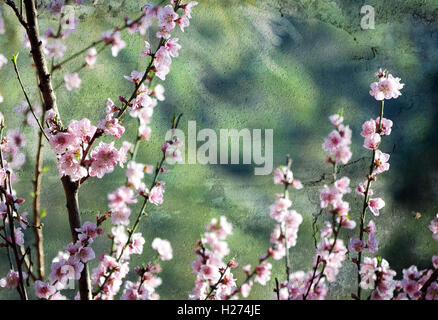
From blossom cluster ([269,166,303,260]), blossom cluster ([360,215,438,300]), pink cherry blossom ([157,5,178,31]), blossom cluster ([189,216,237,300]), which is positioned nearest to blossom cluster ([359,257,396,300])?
blossom cluster ([360,215,438,300])

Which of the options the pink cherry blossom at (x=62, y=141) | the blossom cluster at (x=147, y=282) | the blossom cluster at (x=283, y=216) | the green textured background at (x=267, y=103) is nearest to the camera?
the pink cherry blossom at (x=62, y=141)

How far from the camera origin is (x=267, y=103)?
1877 mm

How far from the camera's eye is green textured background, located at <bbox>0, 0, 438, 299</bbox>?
5.97 ft

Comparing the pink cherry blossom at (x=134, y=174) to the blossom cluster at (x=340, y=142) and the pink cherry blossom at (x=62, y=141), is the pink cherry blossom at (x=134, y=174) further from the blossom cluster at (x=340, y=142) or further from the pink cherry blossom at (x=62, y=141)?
the blossom cluster at (x=340, y=142)

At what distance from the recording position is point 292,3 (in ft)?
6.15

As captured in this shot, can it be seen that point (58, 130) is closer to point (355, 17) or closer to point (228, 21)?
point (228, 21)

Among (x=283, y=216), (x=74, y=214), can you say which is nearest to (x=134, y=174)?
(x=74, y=214)

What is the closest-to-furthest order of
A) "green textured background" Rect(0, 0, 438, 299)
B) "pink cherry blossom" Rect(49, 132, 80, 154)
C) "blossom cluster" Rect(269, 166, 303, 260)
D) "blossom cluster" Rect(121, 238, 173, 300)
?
"pink cherry blossom" Rect(49, 132, 80, 154), "blossom cluster" Rect(269, 166, 303, 260), "blossom cluster" Rect(121, 238, 173, 300), "green textured background" Rect(0, 0, 438, 299)

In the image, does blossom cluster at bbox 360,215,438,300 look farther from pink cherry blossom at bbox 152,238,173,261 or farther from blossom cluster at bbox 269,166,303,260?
pink cherry blossom at bbox 152,238,173,261

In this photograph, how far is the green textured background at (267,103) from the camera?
5.97ft

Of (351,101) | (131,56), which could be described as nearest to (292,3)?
(351,101)

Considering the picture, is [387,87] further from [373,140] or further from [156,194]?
[156,194]

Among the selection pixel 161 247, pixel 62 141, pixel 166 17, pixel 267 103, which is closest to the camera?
pixel 62 141

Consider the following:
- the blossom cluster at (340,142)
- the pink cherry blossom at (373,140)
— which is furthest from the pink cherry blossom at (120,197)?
the pink cherry blossom at (373,140)
